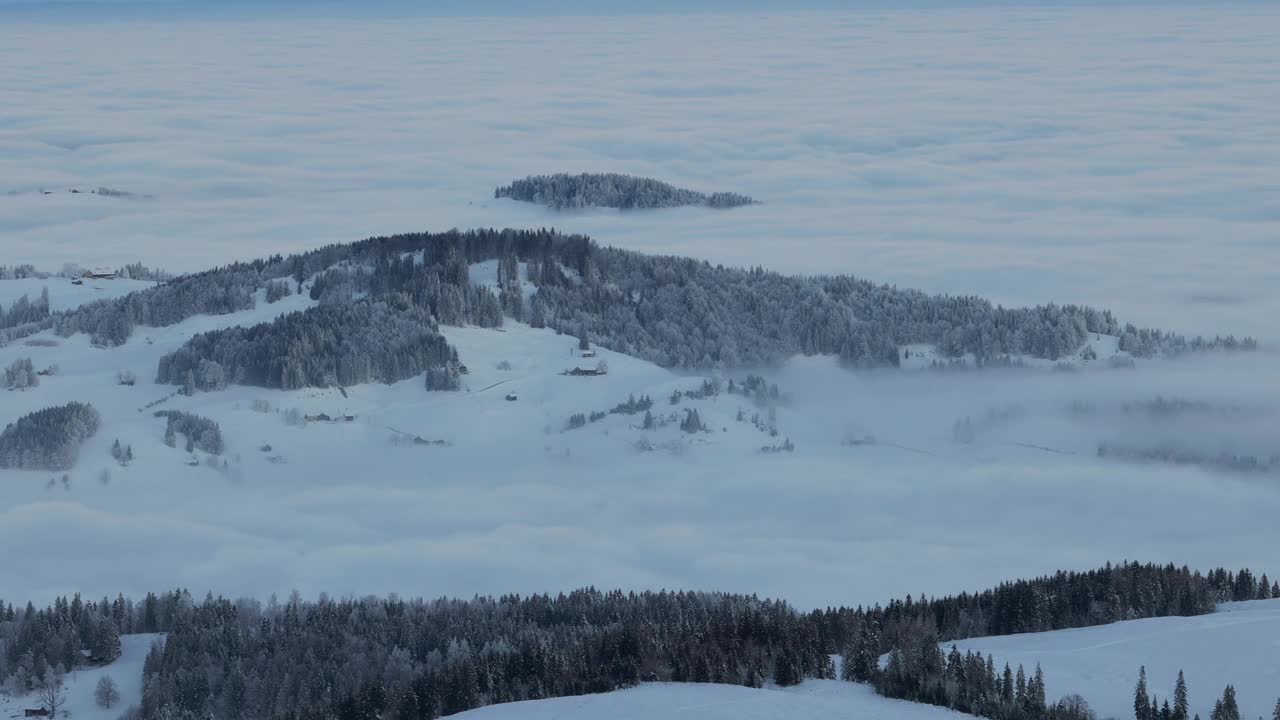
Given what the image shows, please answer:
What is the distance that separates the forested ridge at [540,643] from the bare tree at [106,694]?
1.69 m

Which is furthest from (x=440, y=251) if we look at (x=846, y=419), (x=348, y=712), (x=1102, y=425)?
(x=348, y=712)

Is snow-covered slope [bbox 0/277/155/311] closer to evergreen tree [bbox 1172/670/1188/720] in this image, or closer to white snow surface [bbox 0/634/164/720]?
white snow surface [bbox 0/634/164/720]

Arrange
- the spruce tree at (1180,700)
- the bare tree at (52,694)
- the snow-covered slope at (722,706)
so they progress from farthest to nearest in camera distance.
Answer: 1. the bare tree at (52,694)
2. the snow-covered slope at (722,706)
3. the spruce tree at (1180,700)

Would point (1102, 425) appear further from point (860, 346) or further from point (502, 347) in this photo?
point (502, 347)

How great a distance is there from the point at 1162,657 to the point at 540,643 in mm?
30192

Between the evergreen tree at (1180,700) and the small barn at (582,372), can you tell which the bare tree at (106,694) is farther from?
the small barn at (582,372)

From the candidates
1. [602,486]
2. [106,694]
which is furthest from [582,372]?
[106,694]

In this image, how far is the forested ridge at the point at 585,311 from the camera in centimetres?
15200

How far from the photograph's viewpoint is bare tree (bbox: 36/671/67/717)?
8000 centimetres

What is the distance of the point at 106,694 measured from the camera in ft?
267

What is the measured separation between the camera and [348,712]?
247 feet

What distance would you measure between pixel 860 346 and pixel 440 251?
47.2m

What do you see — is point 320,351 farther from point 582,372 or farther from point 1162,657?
point 1162,657

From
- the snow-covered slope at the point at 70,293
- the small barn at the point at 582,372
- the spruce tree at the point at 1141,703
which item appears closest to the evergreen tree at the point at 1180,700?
the spruce tree at the point at 1141,703
